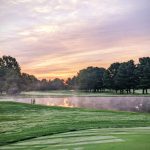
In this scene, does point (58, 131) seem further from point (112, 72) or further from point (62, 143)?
point (112, 72)

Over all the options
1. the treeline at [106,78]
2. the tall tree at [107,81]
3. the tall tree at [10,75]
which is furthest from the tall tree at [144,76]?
the tall tree at [10,75]

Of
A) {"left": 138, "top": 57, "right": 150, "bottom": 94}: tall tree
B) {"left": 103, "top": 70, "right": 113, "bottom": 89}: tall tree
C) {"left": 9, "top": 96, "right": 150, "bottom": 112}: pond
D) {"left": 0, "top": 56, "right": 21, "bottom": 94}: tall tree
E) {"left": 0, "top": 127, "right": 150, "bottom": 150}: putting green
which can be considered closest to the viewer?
{"left": 0, "top": 127, "right": 150, "bottom": 150}: putting green

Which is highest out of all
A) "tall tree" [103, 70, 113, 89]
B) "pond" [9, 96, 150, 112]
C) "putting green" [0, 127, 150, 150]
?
"tall tree" [103, 70, 113, 89]

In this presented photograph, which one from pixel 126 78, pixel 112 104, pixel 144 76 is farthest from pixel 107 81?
pixel 112 104

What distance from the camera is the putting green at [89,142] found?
14305 mm

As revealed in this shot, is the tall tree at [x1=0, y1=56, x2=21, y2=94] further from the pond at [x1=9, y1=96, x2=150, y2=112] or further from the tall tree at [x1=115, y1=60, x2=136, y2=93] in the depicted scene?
the pond at [x1=9, y1=96, x2=150, y2=112]

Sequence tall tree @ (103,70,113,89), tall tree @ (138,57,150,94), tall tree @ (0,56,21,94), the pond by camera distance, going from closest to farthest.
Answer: the pond → tall tree @ (138,57,150,94) → tall tree @ (103,70,113,89) → tall tree @ (0,56,21,94)

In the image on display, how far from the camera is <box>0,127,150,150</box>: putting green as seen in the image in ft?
46.9

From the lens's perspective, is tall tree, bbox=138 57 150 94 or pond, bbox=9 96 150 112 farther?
tall tree, bbox=138 57 150 94

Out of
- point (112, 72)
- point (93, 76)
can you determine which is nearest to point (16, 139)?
point (112, 72)

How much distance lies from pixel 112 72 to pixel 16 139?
129m

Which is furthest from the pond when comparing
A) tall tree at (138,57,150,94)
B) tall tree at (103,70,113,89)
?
tall tree at (103,70,113,89)

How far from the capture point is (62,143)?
15617 millimetres

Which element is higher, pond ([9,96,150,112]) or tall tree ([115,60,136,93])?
tall tree ([115,60,136,93])
